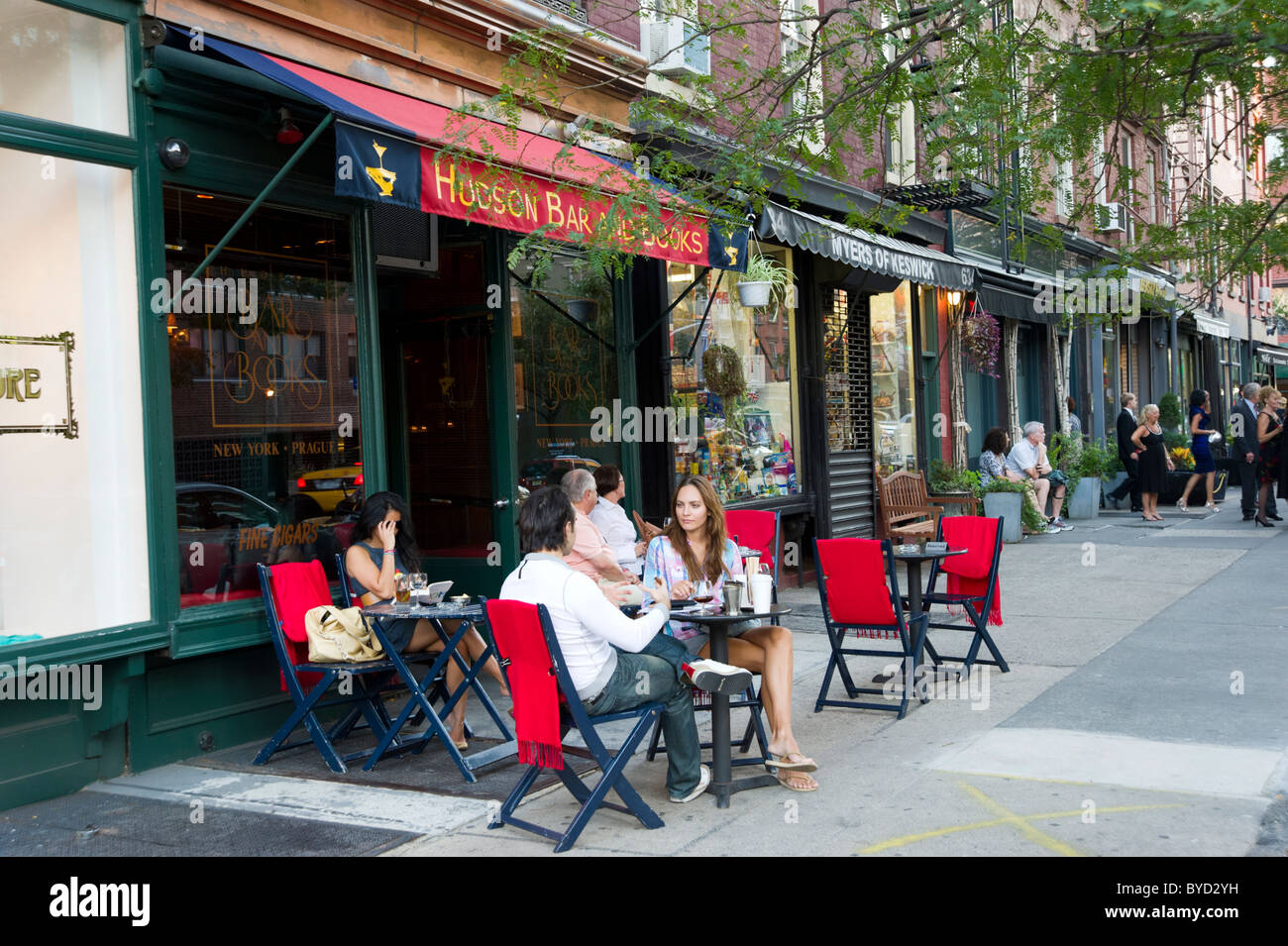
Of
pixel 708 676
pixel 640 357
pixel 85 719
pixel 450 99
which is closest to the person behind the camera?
pixel 708 676

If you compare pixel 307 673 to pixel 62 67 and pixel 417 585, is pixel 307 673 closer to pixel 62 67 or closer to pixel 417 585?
pixel 417 585

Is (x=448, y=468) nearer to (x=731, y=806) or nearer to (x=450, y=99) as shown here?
(x=450, y=99)

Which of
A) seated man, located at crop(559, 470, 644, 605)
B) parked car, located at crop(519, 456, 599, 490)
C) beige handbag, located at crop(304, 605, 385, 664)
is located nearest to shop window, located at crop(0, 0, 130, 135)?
beige handbag, located at crop(304, 605, 385, 664)

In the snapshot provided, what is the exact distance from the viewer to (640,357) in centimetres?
1041

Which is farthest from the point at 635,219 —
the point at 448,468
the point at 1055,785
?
the point at 1055,785

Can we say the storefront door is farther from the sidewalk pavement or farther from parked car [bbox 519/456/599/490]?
the sidewalk pavement

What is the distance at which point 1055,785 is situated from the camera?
5.30 m

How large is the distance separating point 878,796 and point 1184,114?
414cm

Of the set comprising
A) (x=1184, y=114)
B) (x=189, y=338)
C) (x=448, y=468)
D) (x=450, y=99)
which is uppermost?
(x=450, y=99)

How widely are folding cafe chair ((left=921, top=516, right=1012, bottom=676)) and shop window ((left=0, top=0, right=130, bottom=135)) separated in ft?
17.5

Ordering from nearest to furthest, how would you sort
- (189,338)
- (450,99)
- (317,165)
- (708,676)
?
1. (708,676)
2. (189,338)
3. (317,165)
4. (450,99)

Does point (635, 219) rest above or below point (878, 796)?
above

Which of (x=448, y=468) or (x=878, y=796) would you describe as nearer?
(x=878, y=796)

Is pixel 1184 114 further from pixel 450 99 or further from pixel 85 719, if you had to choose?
pixel 85 719
